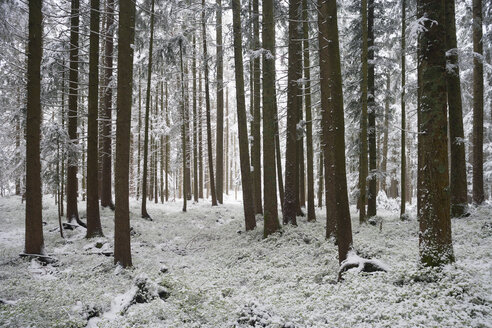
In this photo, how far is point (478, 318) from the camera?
4.32 meters

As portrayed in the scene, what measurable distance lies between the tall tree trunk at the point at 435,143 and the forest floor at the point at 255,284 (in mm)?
509

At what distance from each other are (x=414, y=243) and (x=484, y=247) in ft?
6.27

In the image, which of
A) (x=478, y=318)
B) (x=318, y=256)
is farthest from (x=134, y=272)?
(x=478, y=318)

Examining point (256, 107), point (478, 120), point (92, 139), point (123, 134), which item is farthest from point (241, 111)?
point (478, 120)

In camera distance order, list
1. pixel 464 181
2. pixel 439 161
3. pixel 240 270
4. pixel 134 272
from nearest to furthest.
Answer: pixel 439 161
pixel 134 272
pixel 240 270
pixel 464 181

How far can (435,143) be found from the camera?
5816 millimetres

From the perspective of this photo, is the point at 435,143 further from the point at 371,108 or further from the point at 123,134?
the point at 371,108

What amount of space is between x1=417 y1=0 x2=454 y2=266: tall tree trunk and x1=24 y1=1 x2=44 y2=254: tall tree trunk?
10.4 m

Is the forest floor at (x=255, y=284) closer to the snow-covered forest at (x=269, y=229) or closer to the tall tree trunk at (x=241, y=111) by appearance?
the snow-covered forest at (x=269, y=229)

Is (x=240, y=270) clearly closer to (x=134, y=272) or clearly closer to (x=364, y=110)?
(x=134, y=272)

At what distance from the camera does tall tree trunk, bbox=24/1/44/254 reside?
29.6 feet

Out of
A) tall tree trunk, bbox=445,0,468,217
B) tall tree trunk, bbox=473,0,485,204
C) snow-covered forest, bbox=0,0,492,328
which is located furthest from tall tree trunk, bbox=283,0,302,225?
tall tree trunk, bbox=473,0,485,204

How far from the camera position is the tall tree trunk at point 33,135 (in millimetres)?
9031

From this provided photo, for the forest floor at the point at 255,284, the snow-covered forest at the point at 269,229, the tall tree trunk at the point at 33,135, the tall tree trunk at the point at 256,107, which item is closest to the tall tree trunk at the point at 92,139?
the snow-covered forest at the point at 269,229
